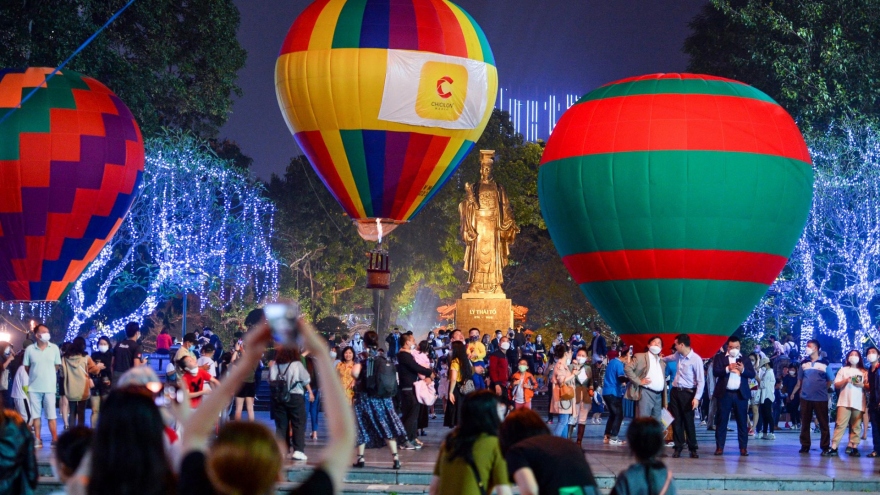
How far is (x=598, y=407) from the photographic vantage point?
2420 centimetres

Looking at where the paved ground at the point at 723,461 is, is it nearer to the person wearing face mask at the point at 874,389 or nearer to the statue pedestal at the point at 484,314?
the person wearing face mask at the point at 874,389

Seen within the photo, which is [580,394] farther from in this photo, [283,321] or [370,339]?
[283,321]

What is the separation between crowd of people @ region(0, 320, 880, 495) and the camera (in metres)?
3.77

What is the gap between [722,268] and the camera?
19375 mm

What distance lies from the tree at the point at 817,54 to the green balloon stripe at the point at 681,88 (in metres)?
13.8

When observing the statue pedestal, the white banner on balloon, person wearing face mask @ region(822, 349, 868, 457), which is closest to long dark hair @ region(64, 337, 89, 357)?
the white banner on balloon

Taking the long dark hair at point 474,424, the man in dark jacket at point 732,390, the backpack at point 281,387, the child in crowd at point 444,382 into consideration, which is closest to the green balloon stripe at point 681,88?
the man in dark jacket at point 732,390

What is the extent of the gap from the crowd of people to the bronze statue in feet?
11.0

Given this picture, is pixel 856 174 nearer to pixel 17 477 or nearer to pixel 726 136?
pixel 726 136

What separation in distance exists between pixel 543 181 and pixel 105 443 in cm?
1811

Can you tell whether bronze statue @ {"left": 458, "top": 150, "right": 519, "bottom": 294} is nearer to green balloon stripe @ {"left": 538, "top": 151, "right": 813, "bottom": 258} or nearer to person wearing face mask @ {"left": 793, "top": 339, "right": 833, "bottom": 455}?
green balloon stripe @ {"left": 538, "top": 151, "right": 813, "bottom": 258}

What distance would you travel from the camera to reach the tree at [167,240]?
36656 millimetres

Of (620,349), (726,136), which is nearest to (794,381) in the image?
(620,349)

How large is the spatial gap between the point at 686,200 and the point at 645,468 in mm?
13733
